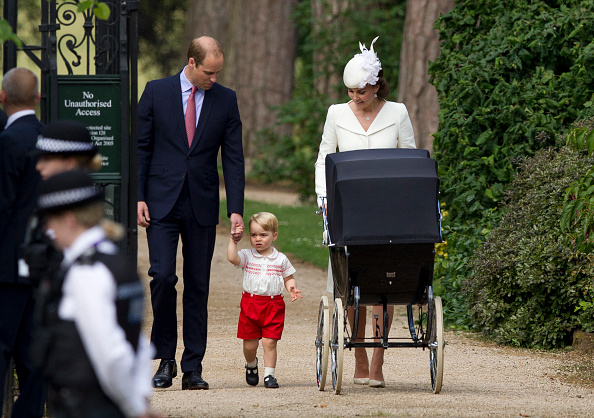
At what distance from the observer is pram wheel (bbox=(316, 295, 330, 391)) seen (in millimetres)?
6273

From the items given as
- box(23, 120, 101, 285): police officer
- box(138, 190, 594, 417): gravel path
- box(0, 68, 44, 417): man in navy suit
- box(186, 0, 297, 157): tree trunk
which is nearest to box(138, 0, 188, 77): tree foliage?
box(186, 0, 297, 157): tree trunk

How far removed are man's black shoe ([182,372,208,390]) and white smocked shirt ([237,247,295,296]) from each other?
636mm

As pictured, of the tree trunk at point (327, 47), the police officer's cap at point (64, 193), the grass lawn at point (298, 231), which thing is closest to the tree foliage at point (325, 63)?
the tree trunk at point (327, 47)

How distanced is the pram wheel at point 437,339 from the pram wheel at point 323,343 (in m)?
0.63

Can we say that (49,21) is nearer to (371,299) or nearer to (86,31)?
(86,31)

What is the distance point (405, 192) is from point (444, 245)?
4585 millimetres

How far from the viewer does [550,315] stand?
28.4 ft

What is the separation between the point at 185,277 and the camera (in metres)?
6.68

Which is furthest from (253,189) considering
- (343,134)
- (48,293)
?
(48,293)

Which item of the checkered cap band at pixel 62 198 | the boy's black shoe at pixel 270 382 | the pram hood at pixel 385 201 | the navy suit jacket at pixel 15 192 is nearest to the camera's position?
the checkered cap band at pixel 62 198

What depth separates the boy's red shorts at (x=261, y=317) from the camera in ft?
21.7

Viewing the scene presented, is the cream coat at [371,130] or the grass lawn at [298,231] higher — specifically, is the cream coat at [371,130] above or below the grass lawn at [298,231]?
above

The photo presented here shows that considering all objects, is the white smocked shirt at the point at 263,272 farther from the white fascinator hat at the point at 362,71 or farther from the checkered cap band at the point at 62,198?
the checkered cap band at the point at 62,198

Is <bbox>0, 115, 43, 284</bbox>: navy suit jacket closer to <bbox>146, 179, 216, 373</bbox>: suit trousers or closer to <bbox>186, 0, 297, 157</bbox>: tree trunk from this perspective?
<bbox>146, 179, 216, 373</bbox>: suit trousers
